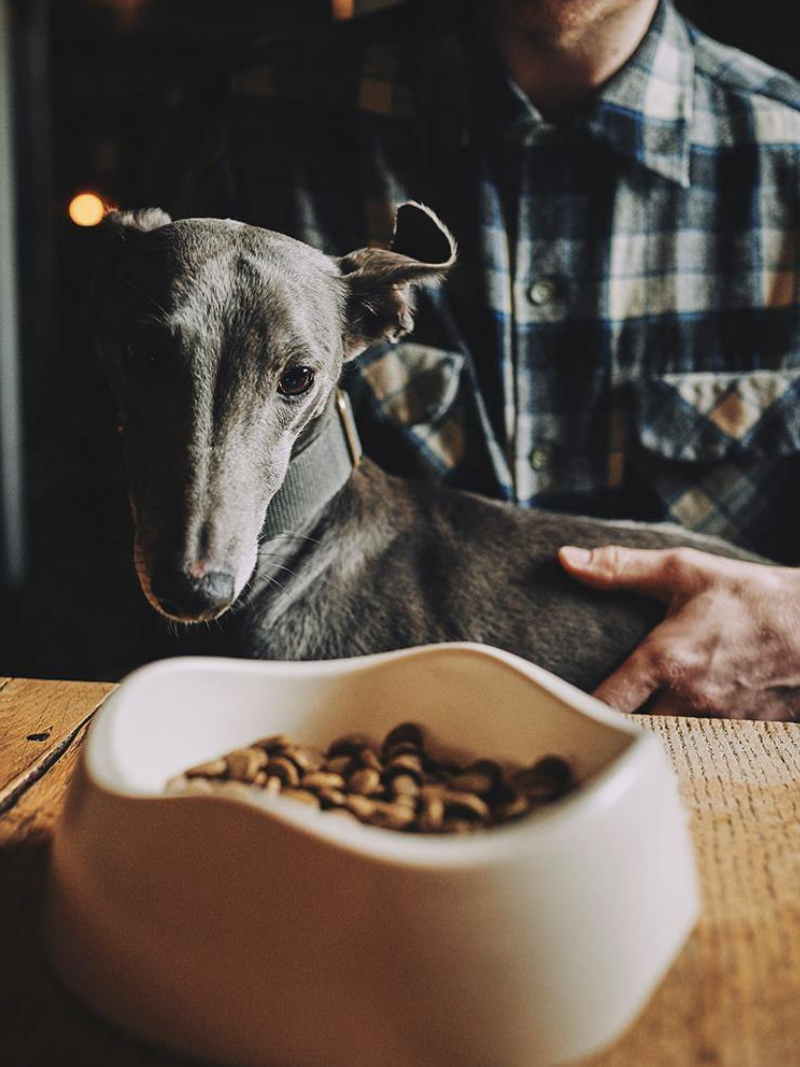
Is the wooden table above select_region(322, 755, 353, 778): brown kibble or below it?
below

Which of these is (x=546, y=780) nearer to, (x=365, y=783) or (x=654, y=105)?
(x=365, y=783)

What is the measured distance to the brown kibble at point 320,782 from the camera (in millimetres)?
526

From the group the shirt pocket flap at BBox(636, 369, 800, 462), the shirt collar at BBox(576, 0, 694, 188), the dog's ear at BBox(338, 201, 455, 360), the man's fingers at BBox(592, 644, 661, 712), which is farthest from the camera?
the shirt pocket flap at BBox(636, 369, 800, 462)

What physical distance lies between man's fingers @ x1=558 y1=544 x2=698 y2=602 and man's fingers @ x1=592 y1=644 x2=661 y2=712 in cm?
7

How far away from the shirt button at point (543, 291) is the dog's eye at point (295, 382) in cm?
58

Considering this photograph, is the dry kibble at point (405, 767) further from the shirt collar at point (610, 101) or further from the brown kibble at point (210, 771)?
the shirt collar at point (610, 101)

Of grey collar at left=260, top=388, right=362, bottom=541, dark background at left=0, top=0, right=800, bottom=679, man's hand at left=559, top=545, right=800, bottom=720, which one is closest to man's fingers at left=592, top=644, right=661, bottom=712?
man's hand at left=559, top=545, right=800, bottom=720

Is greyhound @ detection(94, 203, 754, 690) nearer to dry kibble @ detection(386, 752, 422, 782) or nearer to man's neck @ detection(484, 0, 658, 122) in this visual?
dry kibble @ detection(386, 752, 422, 782)

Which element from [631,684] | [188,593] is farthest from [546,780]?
[631,684]

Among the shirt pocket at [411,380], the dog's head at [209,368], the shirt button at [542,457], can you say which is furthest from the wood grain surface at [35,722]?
the shirt button at [542,457]

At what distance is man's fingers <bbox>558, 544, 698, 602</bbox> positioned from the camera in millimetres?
1010

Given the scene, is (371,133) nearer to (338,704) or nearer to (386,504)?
(386,504)

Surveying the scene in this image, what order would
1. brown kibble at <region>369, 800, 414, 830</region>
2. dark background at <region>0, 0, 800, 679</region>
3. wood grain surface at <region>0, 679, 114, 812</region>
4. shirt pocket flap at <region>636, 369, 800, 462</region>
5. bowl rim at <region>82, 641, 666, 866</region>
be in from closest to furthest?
bowl rim at <region>82, 641, 666, 866</region>, brown kibble at <region>369, 800, 414, 830</region>, wood grain surface at <region>0, 679, 114, 812</region>, shirt pocket flap at <region>636, 369, 800, 462</region>, dark background at <region>0, 0, 800, 679</region>

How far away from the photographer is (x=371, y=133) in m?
1.30
